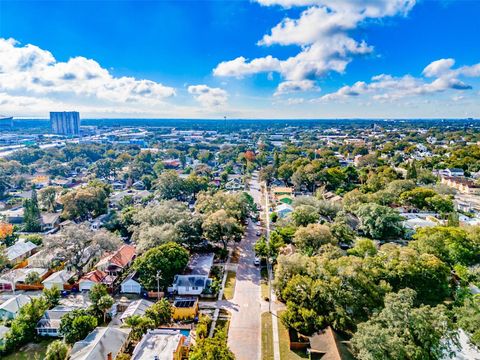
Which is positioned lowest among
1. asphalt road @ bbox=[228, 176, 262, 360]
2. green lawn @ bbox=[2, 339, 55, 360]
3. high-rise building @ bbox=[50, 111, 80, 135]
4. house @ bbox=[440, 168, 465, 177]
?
green lawn @ bbox=[2, 339, 55, 360]

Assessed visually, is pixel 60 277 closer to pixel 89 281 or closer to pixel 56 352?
pixel 89 281

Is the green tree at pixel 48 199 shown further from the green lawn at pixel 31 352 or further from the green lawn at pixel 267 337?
the green lawn at pixel 267 337

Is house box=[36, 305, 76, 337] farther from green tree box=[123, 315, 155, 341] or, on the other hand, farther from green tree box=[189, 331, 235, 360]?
green tree box=[189, 331, 235, 360]

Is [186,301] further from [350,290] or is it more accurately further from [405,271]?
[405,271]

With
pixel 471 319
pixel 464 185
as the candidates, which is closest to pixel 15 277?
pixel 471 319

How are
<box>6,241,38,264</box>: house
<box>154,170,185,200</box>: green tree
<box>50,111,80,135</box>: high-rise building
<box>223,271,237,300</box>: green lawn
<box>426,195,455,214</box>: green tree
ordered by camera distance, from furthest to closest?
<box>50,111,80,135</box>: high-rise building → <box>154,170,185,200</box>: green tree → <box>426,195,455,214</box>: green tree → <box>6,241,38,264</box>: house → <box>223,271,237,300</box>: green lawn

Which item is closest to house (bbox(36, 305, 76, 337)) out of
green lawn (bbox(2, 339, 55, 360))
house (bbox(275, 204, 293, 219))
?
green lawn (bbox(2, 339, 55, 360))

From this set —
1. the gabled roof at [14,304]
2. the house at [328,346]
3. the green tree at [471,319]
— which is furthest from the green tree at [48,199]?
the green tree at [471,319]
